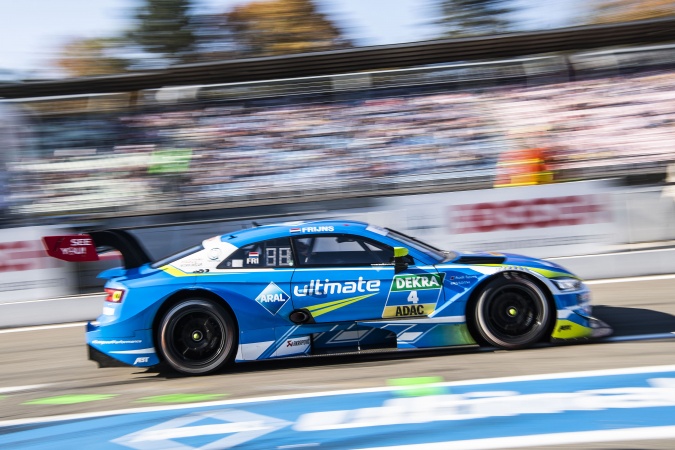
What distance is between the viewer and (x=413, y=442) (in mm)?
4387

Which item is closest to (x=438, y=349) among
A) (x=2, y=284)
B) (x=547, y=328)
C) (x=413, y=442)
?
(x=547, y=328)

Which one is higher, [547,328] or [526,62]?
[526,62]

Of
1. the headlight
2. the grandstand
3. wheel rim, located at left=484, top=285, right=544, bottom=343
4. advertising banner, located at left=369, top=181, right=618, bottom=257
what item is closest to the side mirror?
wheel rim, located at left=484, top=285, right=544, bottom=343

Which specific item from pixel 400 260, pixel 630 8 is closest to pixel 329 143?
pixel 400 260

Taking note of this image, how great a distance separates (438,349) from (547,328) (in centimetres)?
99

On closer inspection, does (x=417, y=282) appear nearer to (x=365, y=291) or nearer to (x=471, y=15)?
(x=365, y=291)

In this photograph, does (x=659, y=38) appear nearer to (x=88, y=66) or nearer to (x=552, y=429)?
(x=552, y=429)

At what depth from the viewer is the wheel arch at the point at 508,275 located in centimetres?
591

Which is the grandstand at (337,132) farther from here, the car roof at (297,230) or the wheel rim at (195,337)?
the wheel rim at (195,337)

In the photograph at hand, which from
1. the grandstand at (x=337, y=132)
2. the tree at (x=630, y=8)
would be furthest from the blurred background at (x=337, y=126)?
the tree at (x=630, y=8)

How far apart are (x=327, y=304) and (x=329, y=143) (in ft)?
23.7

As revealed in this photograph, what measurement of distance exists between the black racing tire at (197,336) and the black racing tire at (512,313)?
2059 millimetres

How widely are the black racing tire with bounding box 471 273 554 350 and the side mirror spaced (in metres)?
0.66

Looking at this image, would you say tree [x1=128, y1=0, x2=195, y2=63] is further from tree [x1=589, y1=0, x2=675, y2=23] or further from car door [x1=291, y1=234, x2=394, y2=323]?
car door [x1=291, y1=234, x2=394, y2=323]
